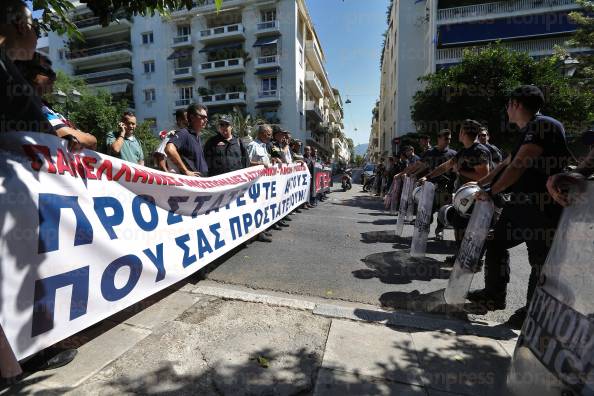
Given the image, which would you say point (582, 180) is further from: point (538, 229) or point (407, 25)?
point (407, 25)

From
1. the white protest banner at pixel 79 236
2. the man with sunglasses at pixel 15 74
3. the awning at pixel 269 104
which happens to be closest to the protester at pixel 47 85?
the white protest banner at pixel 79 236

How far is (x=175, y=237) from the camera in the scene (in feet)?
10.5

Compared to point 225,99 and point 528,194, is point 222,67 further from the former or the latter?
point 528,194

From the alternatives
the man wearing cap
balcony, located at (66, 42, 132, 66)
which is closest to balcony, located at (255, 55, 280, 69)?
balcony, located at (66, 42, 132, 66)

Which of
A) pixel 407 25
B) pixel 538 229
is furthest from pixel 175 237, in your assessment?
pixel 407 25

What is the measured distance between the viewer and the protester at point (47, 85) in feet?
7.31

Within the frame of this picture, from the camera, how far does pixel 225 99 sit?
3484 centimetres

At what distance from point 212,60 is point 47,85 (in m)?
37.1

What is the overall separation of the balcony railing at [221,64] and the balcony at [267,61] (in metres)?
1.88

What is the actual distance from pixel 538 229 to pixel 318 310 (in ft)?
6.51

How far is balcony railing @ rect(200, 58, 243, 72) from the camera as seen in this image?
34.2 metres

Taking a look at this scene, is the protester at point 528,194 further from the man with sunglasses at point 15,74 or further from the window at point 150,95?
the window at point 150,95

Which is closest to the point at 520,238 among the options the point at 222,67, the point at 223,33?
the point at 222,67

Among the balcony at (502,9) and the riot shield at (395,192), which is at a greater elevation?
the balcony at (502,9)
